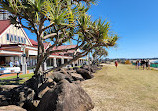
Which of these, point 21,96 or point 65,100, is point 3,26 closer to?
point 21,96

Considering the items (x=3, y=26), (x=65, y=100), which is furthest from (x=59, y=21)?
(x=3, y=26)

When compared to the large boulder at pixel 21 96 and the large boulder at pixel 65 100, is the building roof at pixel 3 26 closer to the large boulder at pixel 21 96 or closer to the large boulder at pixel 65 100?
the large boulder at pixel 21 96

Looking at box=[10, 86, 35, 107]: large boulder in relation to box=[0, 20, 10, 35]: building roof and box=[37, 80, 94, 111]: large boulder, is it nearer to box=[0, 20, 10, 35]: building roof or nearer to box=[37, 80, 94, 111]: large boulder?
box=[37, 80, 94, 111]: large boulder

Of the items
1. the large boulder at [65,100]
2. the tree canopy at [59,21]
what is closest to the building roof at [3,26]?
the tree canopy at [59,21]

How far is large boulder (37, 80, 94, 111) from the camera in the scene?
3391mm

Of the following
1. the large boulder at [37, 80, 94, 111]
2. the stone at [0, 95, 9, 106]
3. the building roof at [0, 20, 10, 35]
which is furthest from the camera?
the building roof at [0, 20, 10, 35]

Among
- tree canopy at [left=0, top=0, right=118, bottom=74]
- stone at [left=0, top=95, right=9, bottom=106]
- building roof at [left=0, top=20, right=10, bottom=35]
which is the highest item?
building roof at [left=0, top=20, right=10, bottom=35]

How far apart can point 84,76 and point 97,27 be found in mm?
6200

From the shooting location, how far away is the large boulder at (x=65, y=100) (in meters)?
3.39

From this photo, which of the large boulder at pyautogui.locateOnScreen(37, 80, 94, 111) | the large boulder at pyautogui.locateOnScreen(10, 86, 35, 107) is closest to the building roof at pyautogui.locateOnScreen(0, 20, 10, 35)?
the large boulder at pyautogui.locateOnScreen(10, 86, 35, 107)

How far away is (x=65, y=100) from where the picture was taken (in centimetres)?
349

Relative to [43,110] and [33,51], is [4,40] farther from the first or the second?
[43,110]

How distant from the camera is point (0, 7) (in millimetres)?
4871

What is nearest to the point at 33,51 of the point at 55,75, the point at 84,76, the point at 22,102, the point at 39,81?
the point at 84,76
